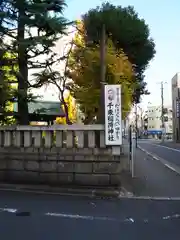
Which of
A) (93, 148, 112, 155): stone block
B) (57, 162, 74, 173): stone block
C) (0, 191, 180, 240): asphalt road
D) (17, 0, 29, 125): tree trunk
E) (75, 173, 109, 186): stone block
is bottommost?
(0, 191, 180, 240): asphalt road

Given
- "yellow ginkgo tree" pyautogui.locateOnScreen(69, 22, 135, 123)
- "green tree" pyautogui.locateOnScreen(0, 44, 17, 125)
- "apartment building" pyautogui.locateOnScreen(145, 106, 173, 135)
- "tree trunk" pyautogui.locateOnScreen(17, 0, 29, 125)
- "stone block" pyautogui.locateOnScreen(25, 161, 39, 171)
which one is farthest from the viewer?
"apartment building" pyautogui.locateOnScreen(145, 106, 173, 135)

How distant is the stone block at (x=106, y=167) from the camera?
39.0 feet

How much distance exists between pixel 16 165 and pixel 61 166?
153 centimetres

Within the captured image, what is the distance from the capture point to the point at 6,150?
43.3 ft

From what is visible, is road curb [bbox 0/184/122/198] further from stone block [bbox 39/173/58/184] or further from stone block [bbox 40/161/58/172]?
stone block [bbox 40/161/58/172]

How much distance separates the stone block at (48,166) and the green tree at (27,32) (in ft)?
8.46

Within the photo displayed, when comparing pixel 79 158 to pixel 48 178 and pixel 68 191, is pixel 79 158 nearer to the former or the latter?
pixel 68 191

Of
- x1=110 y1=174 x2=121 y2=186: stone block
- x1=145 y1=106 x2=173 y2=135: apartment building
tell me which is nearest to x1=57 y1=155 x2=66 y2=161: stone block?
x1=110 y1=174 x2=121 y2=186: stone block

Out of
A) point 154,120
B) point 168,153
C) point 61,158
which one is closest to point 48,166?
point 61,158

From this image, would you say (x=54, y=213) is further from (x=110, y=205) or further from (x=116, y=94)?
(x=116, y=94)

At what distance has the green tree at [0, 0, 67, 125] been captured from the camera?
13789 millimetres

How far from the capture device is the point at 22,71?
577 inches

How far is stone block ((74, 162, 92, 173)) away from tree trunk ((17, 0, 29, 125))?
323 centimetres

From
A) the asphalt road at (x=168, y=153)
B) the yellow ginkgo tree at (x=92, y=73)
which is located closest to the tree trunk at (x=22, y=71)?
the yellow ginkgo tree at (x=92, y=73)
